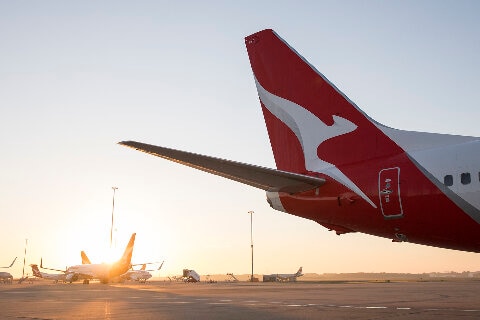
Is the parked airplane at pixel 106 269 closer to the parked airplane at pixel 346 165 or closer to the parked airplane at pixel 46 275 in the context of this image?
the parked airplane at pixel 46 275

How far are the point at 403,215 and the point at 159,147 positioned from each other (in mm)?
5136

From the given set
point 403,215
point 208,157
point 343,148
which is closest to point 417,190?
point 403,215

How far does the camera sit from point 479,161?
30.8 ft

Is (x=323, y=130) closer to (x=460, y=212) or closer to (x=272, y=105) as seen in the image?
(x=272, y=105)

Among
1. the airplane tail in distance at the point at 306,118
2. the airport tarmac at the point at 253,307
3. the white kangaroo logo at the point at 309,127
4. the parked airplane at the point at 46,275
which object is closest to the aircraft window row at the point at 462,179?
the airplane tail in distance at the point at 306,118

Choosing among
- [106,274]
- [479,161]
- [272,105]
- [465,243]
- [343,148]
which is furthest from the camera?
[106,274]

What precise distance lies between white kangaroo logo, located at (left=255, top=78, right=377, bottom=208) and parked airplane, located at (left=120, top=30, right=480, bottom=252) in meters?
0.03

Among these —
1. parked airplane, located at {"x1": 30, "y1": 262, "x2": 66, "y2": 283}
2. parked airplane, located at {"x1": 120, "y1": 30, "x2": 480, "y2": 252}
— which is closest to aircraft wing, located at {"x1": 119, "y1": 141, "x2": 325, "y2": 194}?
parked airplane, located at {"x1": 120, "y1": 30, "x2": 480, "y2": 252}

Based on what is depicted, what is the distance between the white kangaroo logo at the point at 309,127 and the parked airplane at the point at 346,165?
26 millimetres

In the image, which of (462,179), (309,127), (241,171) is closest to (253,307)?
(309,127)

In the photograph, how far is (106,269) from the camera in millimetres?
70125

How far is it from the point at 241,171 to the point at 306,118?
3547mm

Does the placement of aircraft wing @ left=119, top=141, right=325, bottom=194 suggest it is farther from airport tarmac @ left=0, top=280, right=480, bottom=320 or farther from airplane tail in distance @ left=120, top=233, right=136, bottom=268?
airplane tail in distance @ left=120, top=233, right=136, bottom=268

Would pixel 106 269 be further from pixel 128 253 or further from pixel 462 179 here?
pixel 462 179
